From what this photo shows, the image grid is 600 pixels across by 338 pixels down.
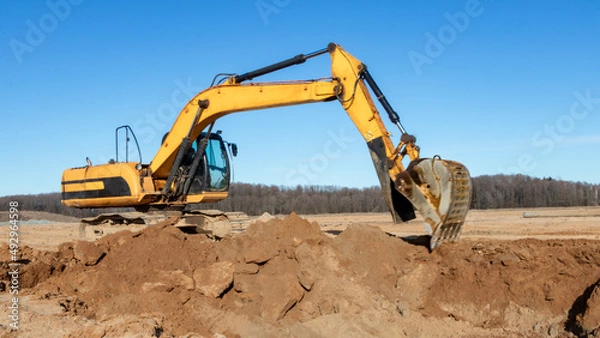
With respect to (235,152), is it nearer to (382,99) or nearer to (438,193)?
(382,99)

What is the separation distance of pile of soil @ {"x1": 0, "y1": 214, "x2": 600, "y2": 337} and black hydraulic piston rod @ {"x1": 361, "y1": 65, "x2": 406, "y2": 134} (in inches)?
70.2

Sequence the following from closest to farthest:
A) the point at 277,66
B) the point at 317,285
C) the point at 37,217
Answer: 1. the point at 317,285
2. the point at 277,66
3. the point at 37,217

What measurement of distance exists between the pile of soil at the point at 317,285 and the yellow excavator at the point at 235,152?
2.23 ft

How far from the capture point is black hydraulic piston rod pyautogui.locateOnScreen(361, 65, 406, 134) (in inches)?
348

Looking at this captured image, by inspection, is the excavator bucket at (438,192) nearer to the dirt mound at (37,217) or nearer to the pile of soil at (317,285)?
the pile of soil at (317,285)

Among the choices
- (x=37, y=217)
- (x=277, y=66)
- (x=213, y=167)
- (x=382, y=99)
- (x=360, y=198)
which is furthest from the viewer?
(x=360, y=198)

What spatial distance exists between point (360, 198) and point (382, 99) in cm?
3462

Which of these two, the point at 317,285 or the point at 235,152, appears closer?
the point at 317,285

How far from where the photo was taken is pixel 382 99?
9055 millimetres

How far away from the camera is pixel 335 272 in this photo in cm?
849

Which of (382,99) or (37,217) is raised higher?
(382,99)

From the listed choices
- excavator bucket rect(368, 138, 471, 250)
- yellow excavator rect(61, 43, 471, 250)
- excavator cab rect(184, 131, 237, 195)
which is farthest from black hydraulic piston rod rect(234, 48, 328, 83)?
excavator bucket rect(368, 138, 471, 250)

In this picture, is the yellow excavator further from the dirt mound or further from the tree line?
the tree line

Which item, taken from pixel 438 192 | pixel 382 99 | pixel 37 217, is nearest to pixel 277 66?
pixel 382 99
